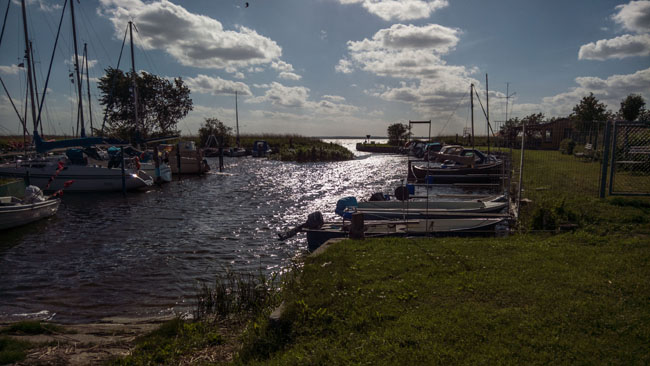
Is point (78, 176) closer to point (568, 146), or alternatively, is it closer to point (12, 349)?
point (12, 349)

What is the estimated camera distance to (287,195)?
27078mm

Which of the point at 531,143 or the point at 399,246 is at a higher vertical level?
the point at 531,143

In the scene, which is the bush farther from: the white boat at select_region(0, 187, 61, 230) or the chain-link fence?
the white boat at select_region(0, 187, 61, 230)

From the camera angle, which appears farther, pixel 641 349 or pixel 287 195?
pixel 287 195

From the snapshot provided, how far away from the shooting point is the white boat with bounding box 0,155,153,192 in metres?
27.2

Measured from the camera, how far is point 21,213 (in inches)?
631

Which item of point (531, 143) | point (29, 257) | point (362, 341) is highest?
point (531, 143)

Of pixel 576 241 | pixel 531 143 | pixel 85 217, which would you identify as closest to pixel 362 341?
pixel 576 241

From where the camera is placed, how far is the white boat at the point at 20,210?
15312 millimetres

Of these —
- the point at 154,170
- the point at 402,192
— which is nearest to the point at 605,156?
the point at 402,192

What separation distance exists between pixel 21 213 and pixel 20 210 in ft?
0.68

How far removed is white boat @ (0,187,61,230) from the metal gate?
22.9 metres

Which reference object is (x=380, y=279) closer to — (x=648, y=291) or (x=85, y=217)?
(x=648, y=291)

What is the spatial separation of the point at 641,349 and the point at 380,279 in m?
3.63
